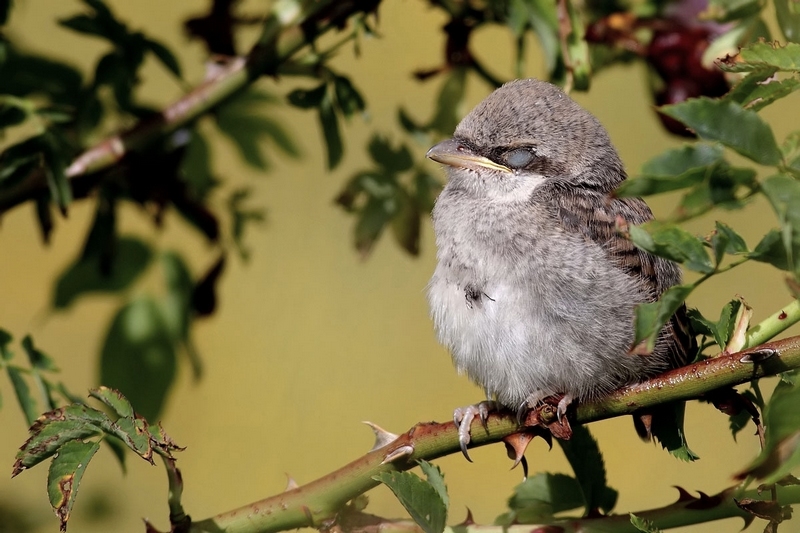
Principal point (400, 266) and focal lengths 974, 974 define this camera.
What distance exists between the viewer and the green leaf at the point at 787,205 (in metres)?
1.20

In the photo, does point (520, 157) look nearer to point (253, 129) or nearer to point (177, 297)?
point (253, 129)

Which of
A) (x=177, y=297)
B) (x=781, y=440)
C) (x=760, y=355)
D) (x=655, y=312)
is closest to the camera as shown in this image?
(x=781, y=440)

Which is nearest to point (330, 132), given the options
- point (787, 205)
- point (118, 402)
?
point (118, 402)

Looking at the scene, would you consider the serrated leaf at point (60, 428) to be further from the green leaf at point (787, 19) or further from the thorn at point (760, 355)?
the green leaf at point (787, 19)

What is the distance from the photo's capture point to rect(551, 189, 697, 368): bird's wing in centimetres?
230

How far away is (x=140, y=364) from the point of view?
255 centimetres

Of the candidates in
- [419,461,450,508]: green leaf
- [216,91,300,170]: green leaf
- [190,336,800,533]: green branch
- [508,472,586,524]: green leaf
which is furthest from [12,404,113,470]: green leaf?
[216,91,300,170]: green leaf

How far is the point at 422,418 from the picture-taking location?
13.8 ft

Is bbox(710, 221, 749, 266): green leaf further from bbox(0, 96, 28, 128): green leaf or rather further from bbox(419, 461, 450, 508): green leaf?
bbox(0, 96, 28, 128): green leaf

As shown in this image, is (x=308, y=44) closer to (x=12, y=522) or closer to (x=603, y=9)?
(x=603, y=9)

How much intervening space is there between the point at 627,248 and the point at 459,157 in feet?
1.73

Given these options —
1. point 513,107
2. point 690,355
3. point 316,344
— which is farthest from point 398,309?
point 690,355

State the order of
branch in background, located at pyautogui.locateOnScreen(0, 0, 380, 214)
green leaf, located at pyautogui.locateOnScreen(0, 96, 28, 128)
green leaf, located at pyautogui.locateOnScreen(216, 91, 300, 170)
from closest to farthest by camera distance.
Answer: green leaf, located at pyautogui.locateOnScreen(0, 96, 28, 128) → branch in background, located at pyautogui.locateOnScreen(0, 0, 380, 214) → green leaf, located at pyautogui.locateOnScreen(216, 91, 300, 170)

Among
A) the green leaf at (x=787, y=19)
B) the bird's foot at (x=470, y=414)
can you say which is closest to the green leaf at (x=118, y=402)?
the bird's foot at (x=470, y=414)
